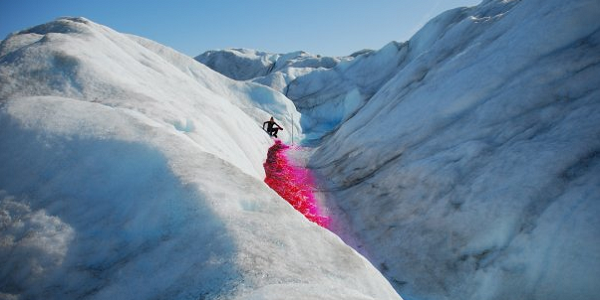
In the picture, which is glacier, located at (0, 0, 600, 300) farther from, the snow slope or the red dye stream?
the red dye stream

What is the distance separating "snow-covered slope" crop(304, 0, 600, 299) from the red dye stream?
867mm

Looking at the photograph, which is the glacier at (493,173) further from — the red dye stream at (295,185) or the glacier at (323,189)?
the red dye stream at (295,185)

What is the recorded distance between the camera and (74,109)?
5176 millimetres

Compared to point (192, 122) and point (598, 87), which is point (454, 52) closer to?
point (598, 87)

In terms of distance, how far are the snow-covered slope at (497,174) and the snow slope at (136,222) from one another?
3153 millimetres

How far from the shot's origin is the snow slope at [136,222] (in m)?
3.07

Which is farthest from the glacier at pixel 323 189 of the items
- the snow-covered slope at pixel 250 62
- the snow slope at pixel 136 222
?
the snow-covered slope at pixel 250 62

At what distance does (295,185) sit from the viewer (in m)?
12.7

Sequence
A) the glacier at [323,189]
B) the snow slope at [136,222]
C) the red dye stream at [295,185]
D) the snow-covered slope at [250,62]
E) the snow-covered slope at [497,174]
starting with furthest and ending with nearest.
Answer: the snow-covered slope at [250,62], the red dye stream at [295,185], the snow-covered slope at [497,174], the glacier at [323,189], the snow slope at [136,222]

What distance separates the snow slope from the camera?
3.07m

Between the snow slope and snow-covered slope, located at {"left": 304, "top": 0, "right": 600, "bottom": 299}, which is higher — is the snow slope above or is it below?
above

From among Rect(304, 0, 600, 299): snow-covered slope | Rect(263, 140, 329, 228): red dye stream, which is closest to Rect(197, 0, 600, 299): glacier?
Rect(304, 0, 600, 299): snow-covered slope

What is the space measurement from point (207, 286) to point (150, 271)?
27.2 inches

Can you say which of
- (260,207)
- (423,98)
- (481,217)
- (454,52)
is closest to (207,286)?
(260,207)
